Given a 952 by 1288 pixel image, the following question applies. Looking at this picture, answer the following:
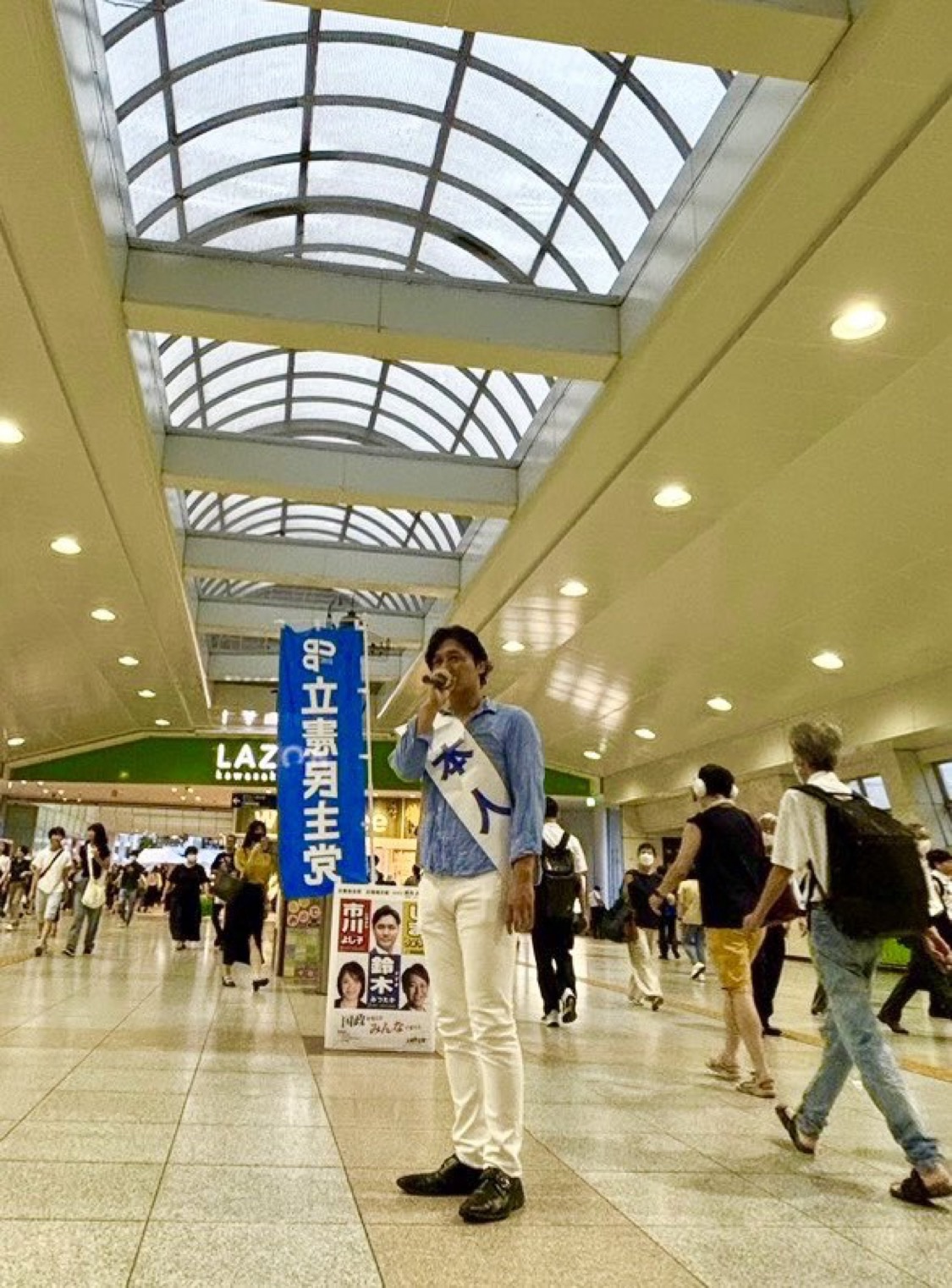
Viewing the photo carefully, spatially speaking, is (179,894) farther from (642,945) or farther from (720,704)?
(720,704)

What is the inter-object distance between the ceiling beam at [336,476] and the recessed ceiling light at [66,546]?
250cm

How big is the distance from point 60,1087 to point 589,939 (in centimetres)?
2635

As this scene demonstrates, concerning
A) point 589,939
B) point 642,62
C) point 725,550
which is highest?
point 642,62

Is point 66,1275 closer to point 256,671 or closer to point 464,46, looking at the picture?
point 464,46

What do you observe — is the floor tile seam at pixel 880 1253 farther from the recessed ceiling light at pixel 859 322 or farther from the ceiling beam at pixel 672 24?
the recessed ceiling light at pixel 859 322

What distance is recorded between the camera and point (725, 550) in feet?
38.4

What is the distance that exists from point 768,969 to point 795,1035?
Result: 0.95 m

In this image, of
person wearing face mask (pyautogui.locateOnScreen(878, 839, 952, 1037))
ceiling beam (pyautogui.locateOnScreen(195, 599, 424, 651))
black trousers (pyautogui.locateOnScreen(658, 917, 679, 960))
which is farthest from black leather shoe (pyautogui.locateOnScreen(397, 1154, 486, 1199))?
black trousers (pyautogui.locateOnScreen(658, 917, 679, 960))

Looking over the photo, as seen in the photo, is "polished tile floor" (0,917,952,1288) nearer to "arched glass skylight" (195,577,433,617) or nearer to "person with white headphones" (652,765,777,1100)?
"person with white headphones" (652,765,777,1100)

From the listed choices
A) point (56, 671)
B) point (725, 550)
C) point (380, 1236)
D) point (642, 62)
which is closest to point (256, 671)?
point (56, 671)

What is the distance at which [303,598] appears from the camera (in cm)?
1995

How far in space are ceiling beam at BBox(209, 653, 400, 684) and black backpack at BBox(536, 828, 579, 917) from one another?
14.0 m

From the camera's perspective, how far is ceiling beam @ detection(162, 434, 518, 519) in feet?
34.1

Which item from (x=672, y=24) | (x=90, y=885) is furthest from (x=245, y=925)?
(x=672, y=24)
